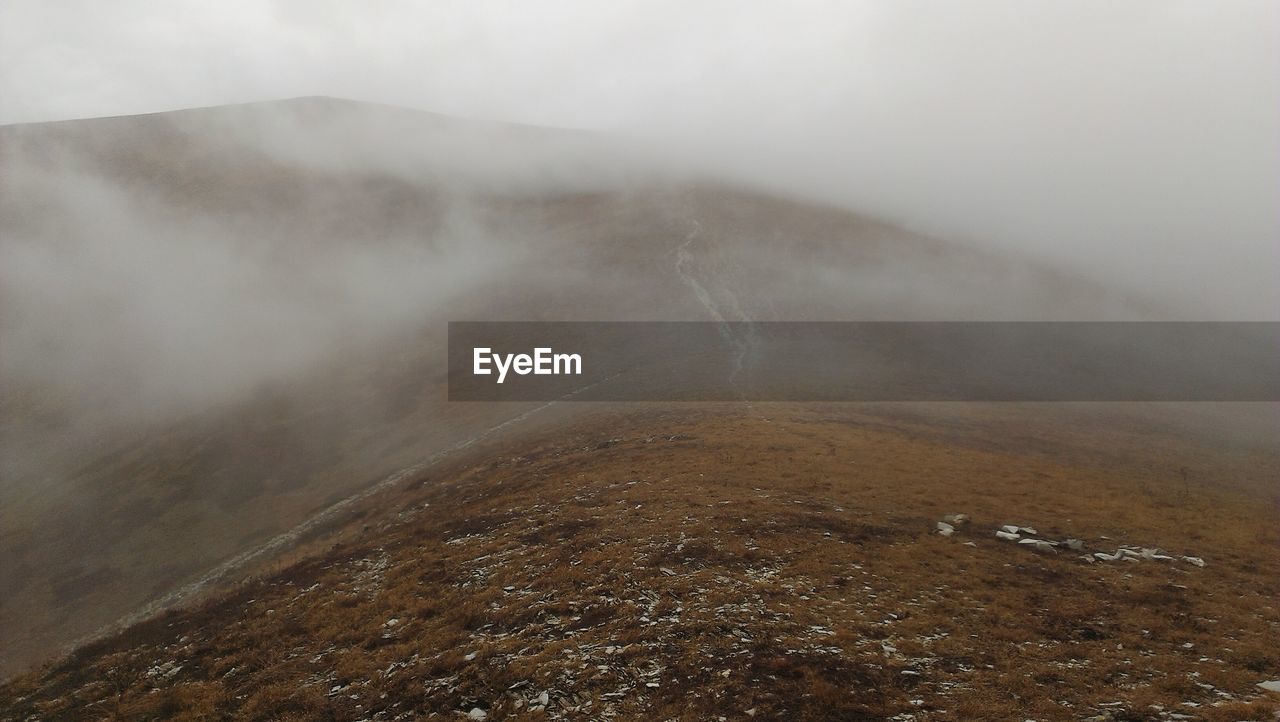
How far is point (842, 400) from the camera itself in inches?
2386

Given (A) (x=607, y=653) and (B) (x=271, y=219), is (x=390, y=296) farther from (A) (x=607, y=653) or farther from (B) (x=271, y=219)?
(A) (x=607, y=653)

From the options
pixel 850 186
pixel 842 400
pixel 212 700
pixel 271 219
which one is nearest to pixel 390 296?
pixel 271 219

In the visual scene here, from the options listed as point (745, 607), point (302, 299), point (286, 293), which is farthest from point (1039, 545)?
point (286, 293)

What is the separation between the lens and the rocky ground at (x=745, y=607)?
15617mm

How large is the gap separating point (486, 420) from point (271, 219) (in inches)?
4139

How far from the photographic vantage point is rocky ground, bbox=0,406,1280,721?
51.2ft

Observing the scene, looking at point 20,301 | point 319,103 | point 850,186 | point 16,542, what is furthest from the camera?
point 319,103

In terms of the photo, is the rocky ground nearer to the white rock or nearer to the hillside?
the white rock
